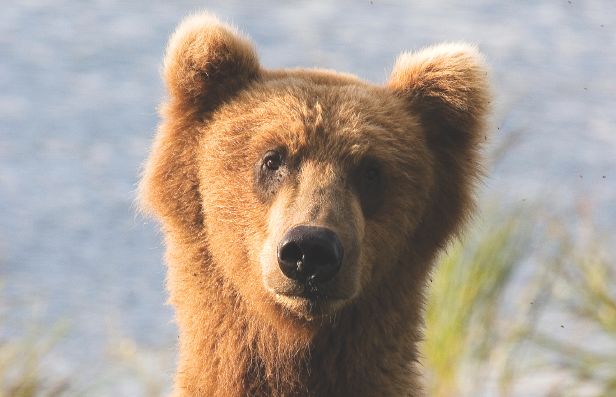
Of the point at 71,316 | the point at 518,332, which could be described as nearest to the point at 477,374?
the point at 518,332

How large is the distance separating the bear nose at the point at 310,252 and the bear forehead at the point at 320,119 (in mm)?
487

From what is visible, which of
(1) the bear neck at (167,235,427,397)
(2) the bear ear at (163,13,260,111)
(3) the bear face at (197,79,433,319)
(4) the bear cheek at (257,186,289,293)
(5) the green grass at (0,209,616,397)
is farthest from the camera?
(5) the green grass at (0,209,616,397)

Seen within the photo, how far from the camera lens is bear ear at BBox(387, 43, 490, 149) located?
479 centimetres

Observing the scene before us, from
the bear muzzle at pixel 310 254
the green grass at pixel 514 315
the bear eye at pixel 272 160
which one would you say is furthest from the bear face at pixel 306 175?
the green grass at pixel 514 315

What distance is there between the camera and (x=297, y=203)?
14.0 ft

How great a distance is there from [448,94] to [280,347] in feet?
3.80

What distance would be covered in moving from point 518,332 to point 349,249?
14.7 ft

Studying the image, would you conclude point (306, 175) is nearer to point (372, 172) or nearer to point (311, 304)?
Answer: point (372, 172)

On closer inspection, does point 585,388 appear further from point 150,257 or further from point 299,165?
point 150,257

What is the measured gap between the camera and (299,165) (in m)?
4.45

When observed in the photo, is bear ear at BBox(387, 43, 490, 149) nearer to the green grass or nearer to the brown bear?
the brown bear

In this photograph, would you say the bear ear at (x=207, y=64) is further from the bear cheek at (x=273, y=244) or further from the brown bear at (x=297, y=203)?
the bear cheek at (x=273, y=244)

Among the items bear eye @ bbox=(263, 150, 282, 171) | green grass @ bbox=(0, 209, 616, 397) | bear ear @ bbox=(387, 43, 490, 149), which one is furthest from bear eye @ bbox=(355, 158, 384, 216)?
green grass @ bbox=(0, 209, 616, 397)

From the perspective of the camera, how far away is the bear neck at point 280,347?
14.6 ft
